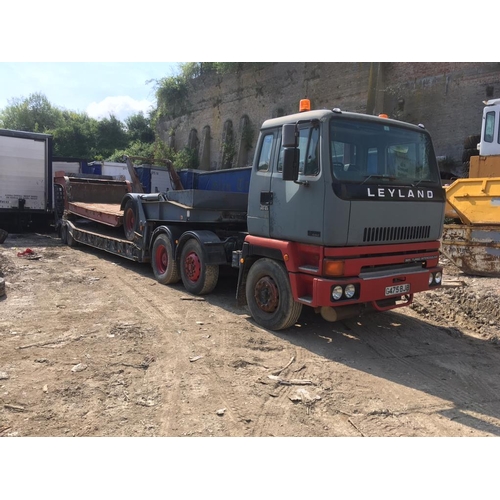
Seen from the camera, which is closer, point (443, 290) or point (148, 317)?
point (148, 317)

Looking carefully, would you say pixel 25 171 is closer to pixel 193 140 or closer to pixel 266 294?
pixel 266 294

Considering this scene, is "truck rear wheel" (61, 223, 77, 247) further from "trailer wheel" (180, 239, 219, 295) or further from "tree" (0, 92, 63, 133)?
"tree" (0, 92, 63, 133)

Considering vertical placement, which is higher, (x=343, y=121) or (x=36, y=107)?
(x=36, y=107)

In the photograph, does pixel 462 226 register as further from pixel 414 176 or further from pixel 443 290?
pixel 414 176

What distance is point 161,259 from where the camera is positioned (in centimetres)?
820

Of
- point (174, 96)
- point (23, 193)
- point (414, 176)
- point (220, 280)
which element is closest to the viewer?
point (414, 176)

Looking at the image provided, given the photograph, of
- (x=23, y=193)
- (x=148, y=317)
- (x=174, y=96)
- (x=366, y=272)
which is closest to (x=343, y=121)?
(x=366, y=272)

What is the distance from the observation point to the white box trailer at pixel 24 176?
14219 millimetres

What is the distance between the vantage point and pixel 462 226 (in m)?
8.72

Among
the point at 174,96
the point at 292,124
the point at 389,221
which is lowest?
the point at 389,221

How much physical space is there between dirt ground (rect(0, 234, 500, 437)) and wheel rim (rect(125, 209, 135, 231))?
2263 mm

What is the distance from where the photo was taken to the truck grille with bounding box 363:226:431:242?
16.0 ft

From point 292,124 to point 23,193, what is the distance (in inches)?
499

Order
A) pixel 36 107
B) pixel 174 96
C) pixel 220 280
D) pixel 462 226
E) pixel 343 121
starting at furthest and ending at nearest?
pixel 36 107 < pixel 174 96 < pixel 462 226 < pixel 220 280 < pixel 343 121
